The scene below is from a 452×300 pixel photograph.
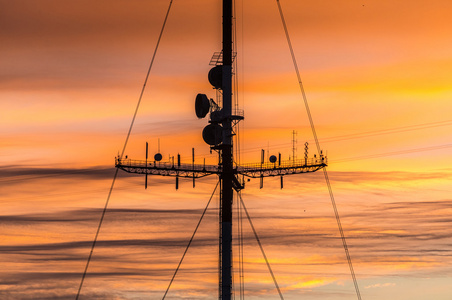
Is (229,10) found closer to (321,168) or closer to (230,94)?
(230,94)

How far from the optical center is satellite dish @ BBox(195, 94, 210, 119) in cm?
8112

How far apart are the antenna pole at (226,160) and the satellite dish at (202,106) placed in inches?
67.3

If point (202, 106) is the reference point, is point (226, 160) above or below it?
below

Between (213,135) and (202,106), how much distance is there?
8.82 feet

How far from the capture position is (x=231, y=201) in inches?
3164

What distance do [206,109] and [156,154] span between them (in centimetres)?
642

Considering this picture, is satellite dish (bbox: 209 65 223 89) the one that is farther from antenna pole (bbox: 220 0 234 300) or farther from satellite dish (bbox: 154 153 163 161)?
satellite dish (bbox: 154 153 163 161)

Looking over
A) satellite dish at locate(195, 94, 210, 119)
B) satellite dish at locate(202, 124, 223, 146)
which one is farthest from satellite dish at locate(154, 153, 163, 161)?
satellite dish at locate(202, 124, 223, 146)

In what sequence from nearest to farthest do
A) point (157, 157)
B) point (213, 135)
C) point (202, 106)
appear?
1. point (213, 135)
2. point (202, 106)
3. point (157, 157)

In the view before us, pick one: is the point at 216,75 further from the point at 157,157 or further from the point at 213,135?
the point at 157,157

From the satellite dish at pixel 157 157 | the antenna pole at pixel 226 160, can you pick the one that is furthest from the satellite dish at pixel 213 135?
the satellite dish at pixel 157 157

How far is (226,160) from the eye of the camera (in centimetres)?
8062

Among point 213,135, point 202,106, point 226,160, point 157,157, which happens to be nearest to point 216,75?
point 202,106

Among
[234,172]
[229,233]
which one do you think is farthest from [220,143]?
[229,233]
